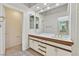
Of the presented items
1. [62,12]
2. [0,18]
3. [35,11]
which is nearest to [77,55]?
[62,12]

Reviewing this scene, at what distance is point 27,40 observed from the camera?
4070 mm

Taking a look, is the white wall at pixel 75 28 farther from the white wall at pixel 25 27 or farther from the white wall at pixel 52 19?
the white wall at pixel 25 27

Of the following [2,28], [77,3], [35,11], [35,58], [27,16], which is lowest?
[35,58]

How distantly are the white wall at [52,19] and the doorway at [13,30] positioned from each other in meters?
1.28

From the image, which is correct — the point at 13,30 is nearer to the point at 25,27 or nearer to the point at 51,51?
the point at 25,27

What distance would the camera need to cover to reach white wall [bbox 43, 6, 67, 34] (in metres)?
3.21

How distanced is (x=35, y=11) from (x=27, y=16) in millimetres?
594

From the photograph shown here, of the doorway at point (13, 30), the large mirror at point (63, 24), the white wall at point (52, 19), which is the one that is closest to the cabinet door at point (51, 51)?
the large mirror at point (63, 24)

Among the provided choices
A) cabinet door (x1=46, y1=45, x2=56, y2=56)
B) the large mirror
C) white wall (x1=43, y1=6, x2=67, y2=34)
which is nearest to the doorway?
white wall (x1=43, y1=6, x2=67, y2=34)

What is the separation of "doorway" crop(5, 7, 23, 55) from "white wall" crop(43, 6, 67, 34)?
128 cm

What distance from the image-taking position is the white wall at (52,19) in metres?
3.21

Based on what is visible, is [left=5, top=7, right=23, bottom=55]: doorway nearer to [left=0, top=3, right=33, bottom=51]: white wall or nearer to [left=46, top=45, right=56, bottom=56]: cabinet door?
[left=0, top=3, right=33, bottom=51]: white wall

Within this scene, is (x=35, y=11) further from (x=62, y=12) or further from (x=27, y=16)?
(x=62, y=12)

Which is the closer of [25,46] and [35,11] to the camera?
[25,46]
